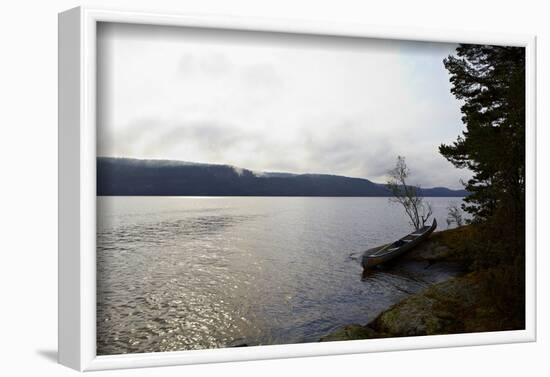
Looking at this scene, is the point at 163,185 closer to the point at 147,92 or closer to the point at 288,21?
the point at 147,92

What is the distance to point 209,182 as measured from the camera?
6598 mm

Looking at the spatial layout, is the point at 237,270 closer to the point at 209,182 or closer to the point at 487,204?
the point at 209,182

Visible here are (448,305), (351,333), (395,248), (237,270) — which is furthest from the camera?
(448,305)

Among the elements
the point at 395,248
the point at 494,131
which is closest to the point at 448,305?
the point at 395,248

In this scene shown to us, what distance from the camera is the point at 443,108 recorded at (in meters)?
7.34

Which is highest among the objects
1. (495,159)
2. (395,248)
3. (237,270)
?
(495,159)

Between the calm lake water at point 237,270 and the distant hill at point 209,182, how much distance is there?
0.08m

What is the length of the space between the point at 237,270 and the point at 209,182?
0.84m

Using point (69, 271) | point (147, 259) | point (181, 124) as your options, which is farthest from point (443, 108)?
point (69, 271)

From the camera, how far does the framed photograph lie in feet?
20.2

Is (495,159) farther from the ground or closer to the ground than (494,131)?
closer to the ground

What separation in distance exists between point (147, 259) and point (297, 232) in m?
1.47

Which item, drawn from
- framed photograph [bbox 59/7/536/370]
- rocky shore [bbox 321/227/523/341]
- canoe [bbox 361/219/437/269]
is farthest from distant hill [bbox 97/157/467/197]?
rocky shore [bbox 321/227/523/341]

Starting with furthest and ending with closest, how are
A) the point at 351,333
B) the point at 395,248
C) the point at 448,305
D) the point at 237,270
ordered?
the point at 448,305 → the point at 395,248 → the point at 351,333 → the point at 237,270
